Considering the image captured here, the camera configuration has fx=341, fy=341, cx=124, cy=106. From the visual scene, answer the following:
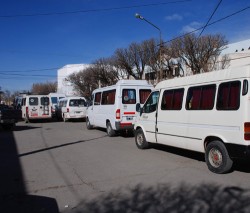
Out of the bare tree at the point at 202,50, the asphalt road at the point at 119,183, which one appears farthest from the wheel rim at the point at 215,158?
the bare tree at the point at 202,50

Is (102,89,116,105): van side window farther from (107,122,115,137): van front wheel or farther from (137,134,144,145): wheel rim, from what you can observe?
(137,134,144,145): wheel rim

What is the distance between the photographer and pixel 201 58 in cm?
3594

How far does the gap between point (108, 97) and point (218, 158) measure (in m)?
8.79

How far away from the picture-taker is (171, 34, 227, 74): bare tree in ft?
117

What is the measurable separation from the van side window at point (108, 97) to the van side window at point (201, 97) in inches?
257

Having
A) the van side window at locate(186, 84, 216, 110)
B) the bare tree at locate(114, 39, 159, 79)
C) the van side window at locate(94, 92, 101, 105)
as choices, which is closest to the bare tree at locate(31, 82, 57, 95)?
the bare tree at locate(114, 39, 159, 79)

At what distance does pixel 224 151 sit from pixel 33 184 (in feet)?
13.7

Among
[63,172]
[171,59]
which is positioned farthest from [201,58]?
[63,172]

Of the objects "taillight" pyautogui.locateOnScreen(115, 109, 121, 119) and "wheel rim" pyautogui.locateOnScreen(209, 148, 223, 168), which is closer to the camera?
"wheel rim" pyautogui.locateOnScreen(209, 148, 223, 168)

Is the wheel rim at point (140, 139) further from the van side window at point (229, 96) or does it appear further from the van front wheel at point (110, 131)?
the van side window at point (229, 96)

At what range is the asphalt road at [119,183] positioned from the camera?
5.55 metres

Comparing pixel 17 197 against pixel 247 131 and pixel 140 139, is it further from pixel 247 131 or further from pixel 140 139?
pixel 140 139

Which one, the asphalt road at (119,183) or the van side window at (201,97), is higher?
the van side window at (201,97)

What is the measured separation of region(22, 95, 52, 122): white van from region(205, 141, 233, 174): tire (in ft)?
66.1
